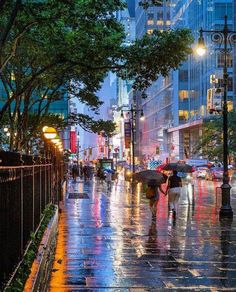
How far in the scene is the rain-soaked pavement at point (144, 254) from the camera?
10.1 metres

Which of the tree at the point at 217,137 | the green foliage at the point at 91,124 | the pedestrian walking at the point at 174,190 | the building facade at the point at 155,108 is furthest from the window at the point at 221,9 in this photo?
the pedestrian walking at the point at 174,190

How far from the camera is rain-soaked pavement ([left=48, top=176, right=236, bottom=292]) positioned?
33.3 ft

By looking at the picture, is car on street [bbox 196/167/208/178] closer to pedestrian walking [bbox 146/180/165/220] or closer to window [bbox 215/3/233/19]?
window [bbox 215/3/233/19]

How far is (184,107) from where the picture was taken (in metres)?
111

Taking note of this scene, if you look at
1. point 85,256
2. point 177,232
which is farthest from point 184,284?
point 177,232

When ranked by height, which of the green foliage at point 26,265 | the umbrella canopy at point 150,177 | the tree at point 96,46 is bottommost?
the green foliage at point 26,265

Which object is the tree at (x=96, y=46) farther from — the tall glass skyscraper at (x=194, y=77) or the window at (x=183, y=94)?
the window at (x=183, y=94)

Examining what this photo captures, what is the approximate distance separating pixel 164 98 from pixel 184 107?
602 inches

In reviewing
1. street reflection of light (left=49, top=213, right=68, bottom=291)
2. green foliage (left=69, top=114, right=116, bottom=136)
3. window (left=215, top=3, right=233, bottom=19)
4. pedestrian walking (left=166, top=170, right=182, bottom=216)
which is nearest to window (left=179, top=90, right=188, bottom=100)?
window (left=215, top=3, right=233, bottom=19)

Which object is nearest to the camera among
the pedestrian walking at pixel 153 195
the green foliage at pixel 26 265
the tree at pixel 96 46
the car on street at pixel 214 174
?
the green foliage at pixel 26 265

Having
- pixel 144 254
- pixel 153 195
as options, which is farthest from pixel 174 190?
pixel 144 254

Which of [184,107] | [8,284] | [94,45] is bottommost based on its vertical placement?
[8,284]

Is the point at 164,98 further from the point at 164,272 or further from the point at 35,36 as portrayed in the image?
the point at 164,272

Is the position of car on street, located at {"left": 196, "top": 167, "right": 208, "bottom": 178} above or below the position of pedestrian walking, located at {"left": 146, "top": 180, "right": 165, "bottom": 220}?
above
